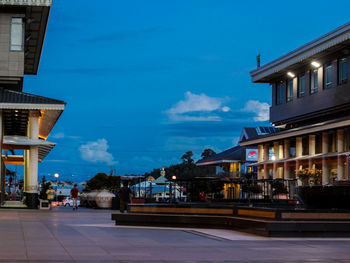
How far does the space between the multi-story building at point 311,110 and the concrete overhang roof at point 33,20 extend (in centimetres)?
2472

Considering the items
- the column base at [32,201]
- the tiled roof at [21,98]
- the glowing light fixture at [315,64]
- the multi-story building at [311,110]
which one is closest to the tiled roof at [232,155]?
the multi-story building at [311,110]

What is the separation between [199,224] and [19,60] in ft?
78.4

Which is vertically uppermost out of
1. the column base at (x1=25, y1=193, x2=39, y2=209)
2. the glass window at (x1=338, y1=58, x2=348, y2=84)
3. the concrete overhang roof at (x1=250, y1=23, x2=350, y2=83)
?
the concrete overhang roof at (x1=250, y1=23, x2=350, y2=83)

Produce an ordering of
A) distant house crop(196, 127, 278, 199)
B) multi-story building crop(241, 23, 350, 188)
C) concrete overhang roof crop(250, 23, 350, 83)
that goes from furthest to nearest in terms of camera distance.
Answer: distant house crop(196, 127, 278, 199)
multi-story building crop(241, 23, 350, 188)
concrete overhang roof crop(250, 23, 350, 83)

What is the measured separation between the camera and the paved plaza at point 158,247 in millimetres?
12258

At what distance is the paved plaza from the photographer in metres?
12.3


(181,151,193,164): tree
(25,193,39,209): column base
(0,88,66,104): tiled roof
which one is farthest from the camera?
(181,151,193,164): tree

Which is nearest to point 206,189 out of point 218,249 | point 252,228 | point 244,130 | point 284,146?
point 252,228

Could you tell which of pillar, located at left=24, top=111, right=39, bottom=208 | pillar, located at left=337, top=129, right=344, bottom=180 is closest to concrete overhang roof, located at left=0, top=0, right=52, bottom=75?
pillar, located at left=24, top=111, right=39, bottom=208

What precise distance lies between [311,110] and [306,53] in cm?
581

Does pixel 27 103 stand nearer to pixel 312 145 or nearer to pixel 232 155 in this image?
pixel 312 145

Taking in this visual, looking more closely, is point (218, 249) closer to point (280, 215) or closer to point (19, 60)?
point (280, 215)

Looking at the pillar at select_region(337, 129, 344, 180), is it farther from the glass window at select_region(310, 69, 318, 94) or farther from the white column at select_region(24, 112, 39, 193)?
the white column at select_region(24, 112, 39, 193)

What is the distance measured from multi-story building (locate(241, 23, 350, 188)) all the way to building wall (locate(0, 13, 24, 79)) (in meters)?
25.7
